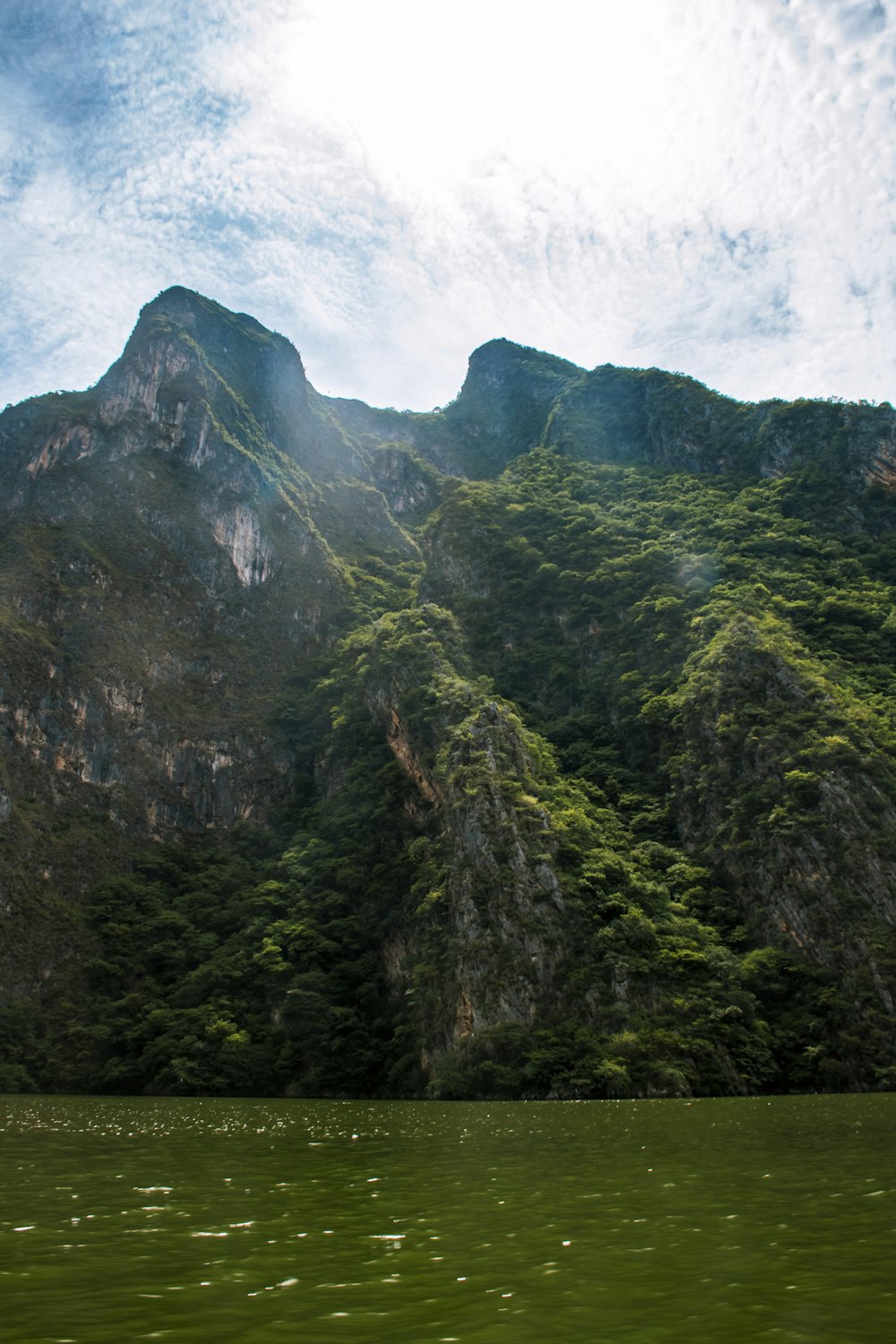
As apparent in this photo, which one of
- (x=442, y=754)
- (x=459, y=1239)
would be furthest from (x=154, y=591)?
(x=459, y=1239)

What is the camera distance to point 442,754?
60.6m

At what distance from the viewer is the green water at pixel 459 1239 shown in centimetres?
751

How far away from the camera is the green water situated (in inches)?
296

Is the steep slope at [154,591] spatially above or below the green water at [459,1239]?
above

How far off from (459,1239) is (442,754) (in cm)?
4963

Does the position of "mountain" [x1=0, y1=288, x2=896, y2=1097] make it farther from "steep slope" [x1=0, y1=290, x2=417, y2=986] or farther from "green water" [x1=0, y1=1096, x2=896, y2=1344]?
"green water" [x1=0, y1=1096, x2=896, y2=1344]

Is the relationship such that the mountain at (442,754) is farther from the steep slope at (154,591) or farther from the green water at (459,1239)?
the green water at (459,1239)

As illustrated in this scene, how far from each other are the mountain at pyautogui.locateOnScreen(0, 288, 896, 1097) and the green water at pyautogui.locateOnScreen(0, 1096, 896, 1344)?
23.9 metres

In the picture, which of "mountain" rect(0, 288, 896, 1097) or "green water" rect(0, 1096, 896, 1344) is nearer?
"green water" rect(0, 1096, 896, 1344)

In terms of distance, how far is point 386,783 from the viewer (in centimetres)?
6731

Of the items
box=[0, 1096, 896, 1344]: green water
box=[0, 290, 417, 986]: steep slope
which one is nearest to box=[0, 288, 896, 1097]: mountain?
box=[0, 290, 417, 986]: steep slope

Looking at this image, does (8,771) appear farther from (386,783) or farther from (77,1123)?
(77,1123)

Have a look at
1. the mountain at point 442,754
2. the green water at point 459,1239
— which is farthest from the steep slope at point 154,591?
the green water at point 459,1239

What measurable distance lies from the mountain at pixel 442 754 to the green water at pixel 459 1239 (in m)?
23.9
